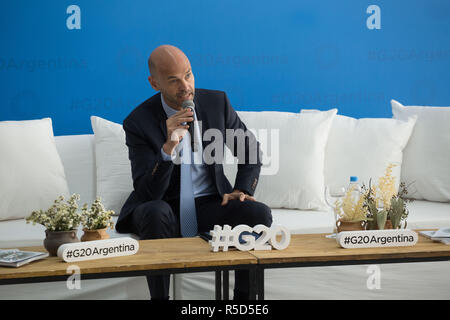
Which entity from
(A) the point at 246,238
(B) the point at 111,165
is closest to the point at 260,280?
(A) the point at 246,238

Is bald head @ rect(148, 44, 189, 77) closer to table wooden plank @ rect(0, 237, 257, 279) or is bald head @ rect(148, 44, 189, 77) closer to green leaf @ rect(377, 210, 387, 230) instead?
table wooden plank @ rect(0, 237, 257, 279)

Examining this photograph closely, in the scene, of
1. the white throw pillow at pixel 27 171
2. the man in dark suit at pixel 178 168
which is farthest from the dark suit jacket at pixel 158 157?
the white throw pillow at pixel 27 171

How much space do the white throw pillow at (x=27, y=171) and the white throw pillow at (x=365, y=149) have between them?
1309mm

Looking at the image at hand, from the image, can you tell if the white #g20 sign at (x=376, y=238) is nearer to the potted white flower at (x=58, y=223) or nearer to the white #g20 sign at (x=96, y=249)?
the white #g20 sign at (x=96, y=249)

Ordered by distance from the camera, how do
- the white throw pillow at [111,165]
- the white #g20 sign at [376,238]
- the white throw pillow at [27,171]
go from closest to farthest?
1. the white #g20 sign at [376,238]
2. the white throw pillow at [27,171]
3. the white throw pillow at [111,165]

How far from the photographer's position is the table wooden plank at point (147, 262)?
144cm

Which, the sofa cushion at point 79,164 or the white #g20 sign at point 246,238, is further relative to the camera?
the sofa cushion at point 79,164

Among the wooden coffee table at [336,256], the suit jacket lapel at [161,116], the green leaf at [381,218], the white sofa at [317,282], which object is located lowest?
the white sofa at [317,282]

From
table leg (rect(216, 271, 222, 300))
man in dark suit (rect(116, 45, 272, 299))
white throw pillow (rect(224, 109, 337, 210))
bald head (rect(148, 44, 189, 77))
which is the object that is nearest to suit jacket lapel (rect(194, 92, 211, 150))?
man in dark suit (rect(116, 45, 272, 299))

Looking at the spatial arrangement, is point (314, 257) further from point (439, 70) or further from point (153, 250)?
point (439, 70)

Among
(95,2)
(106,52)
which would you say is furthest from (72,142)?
(95,2)

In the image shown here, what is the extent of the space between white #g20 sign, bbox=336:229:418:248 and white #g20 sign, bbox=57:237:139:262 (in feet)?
2.02

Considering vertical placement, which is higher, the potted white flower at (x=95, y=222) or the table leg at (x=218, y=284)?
the potted white flower at (x=95, y=222)
